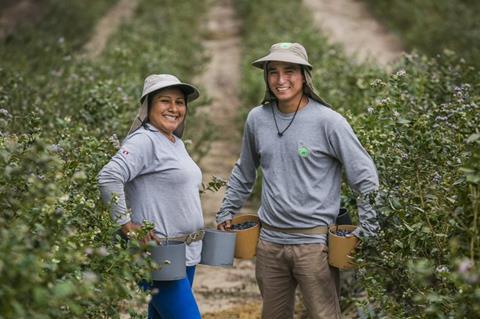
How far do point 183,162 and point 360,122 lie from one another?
1.51 metres

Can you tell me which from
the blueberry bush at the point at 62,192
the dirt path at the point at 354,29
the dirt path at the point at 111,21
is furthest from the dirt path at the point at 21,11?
the blueberry bush at the point at 62,192

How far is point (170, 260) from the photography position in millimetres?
3363

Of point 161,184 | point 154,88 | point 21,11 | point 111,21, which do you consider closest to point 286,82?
point 154,88

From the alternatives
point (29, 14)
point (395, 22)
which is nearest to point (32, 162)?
point (395, 22)

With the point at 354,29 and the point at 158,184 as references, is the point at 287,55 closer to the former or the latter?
the point at 158,184

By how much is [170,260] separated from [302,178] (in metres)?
0.66

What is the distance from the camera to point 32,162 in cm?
261

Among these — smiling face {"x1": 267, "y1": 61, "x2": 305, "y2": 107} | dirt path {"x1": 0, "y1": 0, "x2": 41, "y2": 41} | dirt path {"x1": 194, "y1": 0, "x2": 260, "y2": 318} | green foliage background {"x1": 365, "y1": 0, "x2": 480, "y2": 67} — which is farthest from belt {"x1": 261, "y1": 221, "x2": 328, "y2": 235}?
dirt path {"x1": 0, "y1": 0, "x2": 41, "y2": 41}

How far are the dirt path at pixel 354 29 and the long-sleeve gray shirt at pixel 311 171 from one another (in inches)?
364

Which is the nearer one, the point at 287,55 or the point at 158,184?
the point at 158,184

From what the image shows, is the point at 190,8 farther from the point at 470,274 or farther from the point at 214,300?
the point at 470,274

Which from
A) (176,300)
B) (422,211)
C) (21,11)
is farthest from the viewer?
(21,11)

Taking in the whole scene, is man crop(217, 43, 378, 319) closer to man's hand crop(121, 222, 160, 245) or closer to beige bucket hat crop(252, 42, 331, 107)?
beige bucket hat crop(252, 42, 331, 107)

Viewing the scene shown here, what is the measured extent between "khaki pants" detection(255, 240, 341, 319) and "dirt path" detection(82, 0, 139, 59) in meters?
11.6
